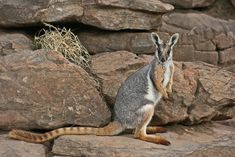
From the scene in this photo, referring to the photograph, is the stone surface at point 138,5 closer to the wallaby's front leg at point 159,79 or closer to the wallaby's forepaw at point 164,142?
the wallaby's front leg at point 159,79

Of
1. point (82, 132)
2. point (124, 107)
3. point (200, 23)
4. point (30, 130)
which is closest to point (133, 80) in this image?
point (124, 107)

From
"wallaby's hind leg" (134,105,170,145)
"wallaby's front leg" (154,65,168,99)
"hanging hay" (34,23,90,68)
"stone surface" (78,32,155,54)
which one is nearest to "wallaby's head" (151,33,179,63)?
"wallaby's front leg" (154,65,168,99)

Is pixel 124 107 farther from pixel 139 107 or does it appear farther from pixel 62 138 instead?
pixel 62 138

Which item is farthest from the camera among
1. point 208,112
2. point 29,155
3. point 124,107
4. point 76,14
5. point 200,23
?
point 200,23

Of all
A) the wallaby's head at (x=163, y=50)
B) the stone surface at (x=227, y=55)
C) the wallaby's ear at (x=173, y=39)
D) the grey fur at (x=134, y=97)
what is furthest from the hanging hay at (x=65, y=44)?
the stone surface at (x=227, y=55)

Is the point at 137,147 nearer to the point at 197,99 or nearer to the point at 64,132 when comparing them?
the point at 64,132

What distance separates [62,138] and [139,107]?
113 cm

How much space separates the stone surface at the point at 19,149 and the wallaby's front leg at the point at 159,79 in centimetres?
180

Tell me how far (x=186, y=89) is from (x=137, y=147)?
4.99 ft

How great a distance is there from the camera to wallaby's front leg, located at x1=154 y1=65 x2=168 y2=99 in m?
8.22

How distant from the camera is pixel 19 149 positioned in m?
7.80

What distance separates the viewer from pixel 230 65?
1121cm

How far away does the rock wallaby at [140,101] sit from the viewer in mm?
8039

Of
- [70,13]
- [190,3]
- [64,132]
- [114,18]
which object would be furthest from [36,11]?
[190,3]
